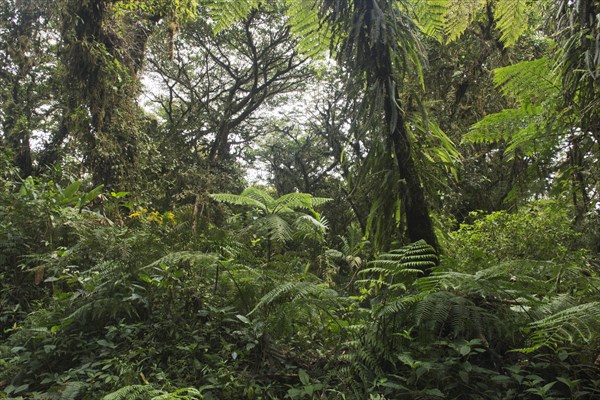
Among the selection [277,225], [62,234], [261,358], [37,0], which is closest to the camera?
[261,358]

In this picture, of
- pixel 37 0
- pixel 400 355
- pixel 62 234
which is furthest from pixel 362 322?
pixel 37 0

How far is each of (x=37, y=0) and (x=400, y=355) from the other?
424 inches

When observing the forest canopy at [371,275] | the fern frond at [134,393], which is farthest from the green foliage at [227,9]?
the fern frond at [134,393]

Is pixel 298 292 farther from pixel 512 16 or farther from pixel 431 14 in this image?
pixel 512 16

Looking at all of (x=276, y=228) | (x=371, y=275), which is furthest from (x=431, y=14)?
(x=276, y=228)

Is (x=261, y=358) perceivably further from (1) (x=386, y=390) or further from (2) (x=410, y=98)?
(2) (x=410, y=98)

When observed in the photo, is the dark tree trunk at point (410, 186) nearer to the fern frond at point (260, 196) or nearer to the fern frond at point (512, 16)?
the fern frond at point (512, 16)

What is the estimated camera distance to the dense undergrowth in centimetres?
214

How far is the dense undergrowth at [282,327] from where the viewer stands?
214 cm

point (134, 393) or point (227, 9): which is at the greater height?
point (227, 9)

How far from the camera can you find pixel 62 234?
14.9 feet

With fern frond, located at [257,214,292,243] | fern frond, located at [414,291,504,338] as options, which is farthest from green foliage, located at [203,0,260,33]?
fern frond, located at [414,291,504,338]

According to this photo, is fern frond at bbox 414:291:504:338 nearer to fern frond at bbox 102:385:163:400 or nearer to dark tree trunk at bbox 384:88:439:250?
dark tree trunk at bbox 384:88:439:250

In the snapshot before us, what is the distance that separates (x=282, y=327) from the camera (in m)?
2.52
